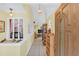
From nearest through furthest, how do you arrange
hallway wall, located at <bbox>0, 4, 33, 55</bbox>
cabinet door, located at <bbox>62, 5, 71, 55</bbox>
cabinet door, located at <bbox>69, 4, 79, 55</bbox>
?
cabinet door, located at <bbox>69, 4, 79, 55</bbox> → cabinet door, located at <bbox>62, 5, 71, 55</bbox> → hallway wall, located at <bbox>0, 4, 33, 55</bbox>

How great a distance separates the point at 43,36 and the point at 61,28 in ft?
1.29

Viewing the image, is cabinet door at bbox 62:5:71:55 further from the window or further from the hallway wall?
the window

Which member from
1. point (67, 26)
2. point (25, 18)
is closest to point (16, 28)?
point (25, 18)

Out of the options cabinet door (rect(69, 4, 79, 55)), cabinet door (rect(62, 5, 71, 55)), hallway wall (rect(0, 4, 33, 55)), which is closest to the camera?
cabinet door (rect(69, 4, 79, 55))

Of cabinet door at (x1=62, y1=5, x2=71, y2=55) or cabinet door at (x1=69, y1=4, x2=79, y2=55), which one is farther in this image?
cabinet door at (x1=62, y1=5, x2=71, y2=55)

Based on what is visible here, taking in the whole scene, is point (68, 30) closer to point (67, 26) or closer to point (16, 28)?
point (67, 26)

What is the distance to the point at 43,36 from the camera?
84.8 inches

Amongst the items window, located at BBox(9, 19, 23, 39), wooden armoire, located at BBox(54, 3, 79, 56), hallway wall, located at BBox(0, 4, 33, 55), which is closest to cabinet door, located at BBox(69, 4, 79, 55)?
wooden armoire, located at BBox(54, 3, 79, 56)

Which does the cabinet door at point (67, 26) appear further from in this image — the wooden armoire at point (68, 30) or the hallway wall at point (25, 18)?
the hallway wall at point (25, 18)

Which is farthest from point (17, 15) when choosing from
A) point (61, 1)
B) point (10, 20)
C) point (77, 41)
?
point (77, 41)

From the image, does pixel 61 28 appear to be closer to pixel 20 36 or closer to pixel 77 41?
pixel 77 41

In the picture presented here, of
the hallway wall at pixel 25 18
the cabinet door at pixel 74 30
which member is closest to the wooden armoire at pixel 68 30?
the cabinet door at pixel 74 30

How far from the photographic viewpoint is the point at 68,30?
67.8 inches

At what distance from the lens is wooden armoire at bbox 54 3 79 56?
159 cm
